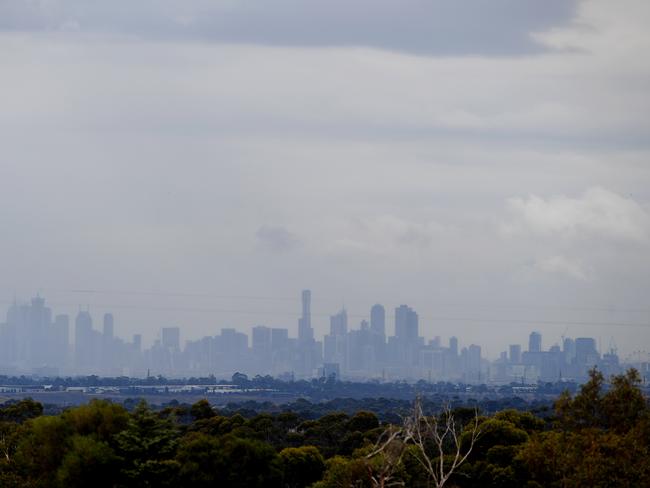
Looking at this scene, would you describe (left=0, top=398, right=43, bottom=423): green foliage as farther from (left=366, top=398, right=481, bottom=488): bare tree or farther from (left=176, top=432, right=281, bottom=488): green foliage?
(left=176, top=432, right=281, bottom=488): green foliage

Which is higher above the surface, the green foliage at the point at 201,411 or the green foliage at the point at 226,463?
the green foliage at the point at 201,411

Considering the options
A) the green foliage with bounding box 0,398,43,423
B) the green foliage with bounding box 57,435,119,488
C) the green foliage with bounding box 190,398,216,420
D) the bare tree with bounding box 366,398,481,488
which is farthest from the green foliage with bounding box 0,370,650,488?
the green foliage with bounding box 190,398,216,420

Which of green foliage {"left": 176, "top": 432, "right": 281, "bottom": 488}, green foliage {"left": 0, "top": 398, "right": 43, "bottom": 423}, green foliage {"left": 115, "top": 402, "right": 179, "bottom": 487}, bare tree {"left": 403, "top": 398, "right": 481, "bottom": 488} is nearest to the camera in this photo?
bare tree {"left": 403, "top": 398, "right": 481, "bottom": 488}

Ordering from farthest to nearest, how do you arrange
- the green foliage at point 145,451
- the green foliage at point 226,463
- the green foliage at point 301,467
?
the green foliage at point 301,467, the green foliage at point 226,463, the green foliage at point 145,451

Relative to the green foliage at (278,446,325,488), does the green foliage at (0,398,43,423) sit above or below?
above

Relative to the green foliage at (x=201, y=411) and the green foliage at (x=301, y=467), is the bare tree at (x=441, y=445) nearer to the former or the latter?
the green foliage at (x=301, y=467)

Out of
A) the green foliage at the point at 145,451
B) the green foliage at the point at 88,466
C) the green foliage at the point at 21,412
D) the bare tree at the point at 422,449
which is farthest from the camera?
the green foliage at the point at 21,412

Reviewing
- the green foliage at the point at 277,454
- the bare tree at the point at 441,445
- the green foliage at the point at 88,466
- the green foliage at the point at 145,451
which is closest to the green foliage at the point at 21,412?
the green foliage at the point at 277,454

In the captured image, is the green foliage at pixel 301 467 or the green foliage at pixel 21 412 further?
the green foliage at pixel 21 412

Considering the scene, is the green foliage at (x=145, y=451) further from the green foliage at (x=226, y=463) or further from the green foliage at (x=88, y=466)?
the green foliage at (x=226, y=463)

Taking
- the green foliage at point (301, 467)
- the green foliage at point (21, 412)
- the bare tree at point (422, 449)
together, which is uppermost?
the green foliage at point (21, 412)

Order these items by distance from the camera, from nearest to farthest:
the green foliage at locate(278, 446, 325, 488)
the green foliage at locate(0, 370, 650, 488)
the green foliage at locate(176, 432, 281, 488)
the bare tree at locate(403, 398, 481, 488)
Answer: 1. the bare tree at locate(403, 398, 481, 488)
2. the green foliage at locate(0, 370, 650, 488)
3. the green foliage at locate(176, 432, 281, 488)
4. the green foliage at locate(278, 446, 325, 488)
